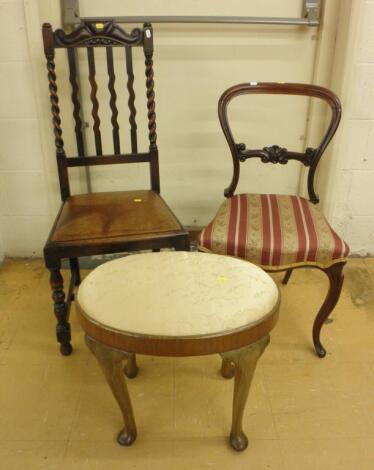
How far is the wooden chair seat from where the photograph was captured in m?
1.33

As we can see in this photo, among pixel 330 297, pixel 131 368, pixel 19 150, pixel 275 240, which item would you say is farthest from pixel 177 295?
pixel 19 150

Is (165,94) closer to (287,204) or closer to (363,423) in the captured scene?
(287,204)

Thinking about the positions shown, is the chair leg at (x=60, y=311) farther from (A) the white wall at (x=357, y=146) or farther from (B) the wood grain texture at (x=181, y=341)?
(A) the white wall at (x=357, y=146)

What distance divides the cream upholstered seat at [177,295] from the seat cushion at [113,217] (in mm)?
170

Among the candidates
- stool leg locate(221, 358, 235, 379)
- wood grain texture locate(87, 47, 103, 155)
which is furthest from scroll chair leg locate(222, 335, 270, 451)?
wood grain texture locate(87, 47, 103, 155)

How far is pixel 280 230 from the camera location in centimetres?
137

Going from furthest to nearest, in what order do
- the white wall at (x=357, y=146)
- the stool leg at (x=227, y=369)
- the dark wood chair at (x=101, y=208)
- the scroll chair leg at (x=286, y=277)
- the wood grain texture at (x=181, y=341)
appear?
the scroll chair leg at (x=286, y=277) → the white wall at (x=357, y=146) → the stool leg at (x=227, y=369) → the dark wood chair at (x=101, y=208) → the wood grain texture at (x=181, y=341)

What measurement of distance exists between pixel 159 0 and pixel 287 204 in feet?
3.35

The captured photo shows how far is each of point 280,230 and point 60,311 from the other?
0.83m

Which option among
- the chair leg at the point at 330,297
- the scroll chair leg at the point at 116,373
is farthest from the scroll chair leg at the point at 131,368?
the chair leg at the point at 330,297

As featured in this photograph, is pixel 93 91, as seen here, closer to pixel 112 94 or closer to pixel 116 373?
pixel 112 94

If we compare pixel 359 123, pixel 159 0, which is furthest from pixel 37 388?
pixel 359 123

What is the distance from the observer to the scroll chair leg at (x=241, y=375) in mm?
988

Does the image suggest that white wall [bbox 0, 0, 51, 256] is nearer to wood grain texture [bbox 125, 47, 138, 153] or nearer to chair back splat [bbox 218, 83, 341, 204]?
wood grain texture [bbox 125, 47, 138, 153]
